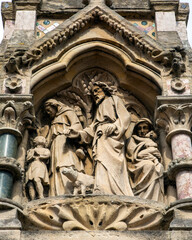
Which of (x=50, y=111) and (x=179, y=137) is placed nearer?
(x=179, y=137)

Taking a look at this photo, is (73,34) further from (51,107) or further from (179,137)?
(179,137)

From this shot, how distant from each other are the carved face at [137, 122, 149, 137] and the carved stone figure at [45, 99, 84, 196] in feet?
2.96

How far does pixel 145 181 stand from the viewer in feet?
32.5

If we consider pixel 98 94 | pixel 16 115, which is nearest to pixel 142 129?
pixel 98 94

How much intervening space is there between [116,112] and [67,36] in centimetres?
159

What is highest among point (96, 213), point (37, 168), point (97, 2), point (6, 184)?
point (97, 2)

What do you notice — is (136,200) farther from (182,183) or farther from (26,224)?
(26,224)

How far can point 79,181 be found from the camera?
9664 millimetres

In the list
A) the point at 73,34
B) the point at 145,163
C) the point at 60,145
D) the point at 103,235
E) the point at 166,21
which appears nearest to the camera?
the point at 103,235

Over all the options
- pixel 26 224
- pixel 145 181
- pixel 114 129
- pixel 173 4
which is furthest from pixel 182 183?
pixel 173 4

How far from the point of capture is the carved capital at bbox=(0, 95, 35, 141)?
10.2 metres

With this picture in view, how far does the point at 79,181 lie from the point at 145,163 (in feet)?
3.40

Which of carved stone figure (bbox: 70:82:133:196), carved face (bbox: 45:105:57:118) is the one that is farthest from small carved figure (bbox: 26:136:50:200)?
carved face (bbox: 45:105:57:118)

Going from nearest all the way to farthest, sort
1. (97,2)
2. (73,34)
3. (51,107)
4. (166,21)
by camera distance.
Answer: (51,107) < (73,34) < (97,2) < (166,21)
